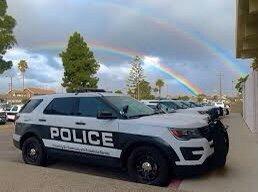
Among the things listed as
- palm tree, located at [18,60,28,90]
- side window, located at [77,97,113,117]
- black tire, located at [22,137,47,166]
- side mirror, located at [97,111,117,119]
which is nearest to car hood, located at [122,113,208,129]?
side mirror, located at [97,111,117,119]

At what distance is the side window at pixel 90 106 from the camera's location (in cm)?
1012

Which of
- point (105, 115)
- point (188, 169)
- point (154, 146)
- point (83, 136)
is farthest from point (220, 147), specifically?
point (83, 136)

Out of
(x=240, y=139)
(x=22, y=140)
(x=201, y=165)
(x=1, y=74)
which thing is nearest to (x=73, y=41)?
(x=1, y=74)

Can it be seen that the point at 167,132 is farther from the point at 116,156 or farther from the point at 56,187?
the point at 56,187

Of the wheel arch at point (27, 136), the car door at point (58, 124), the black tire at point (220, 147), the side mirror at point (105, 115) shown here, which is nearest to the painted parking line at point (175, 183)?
the black tire at point (220, 147)

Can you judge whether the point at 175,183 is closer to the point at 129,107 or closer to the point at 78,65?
the point at 129,107

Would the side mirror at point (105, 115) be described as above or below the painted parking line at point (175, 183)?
above

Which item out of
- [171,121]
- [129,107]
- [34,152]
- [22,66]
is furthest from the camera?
[22,66]

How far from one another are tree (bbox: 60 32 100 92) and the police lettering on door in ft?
126

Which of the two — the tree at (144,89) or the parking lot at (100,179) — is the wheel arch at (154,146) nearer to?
the parking lot at (100,179)

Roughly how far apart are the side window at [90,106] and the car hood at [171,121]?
33.6 inches

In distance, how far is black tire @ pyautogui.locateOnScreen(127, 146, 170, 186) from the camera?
889cm

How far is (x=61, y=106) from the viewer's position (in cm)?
1101

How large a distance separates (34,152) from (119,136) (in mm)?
2790
